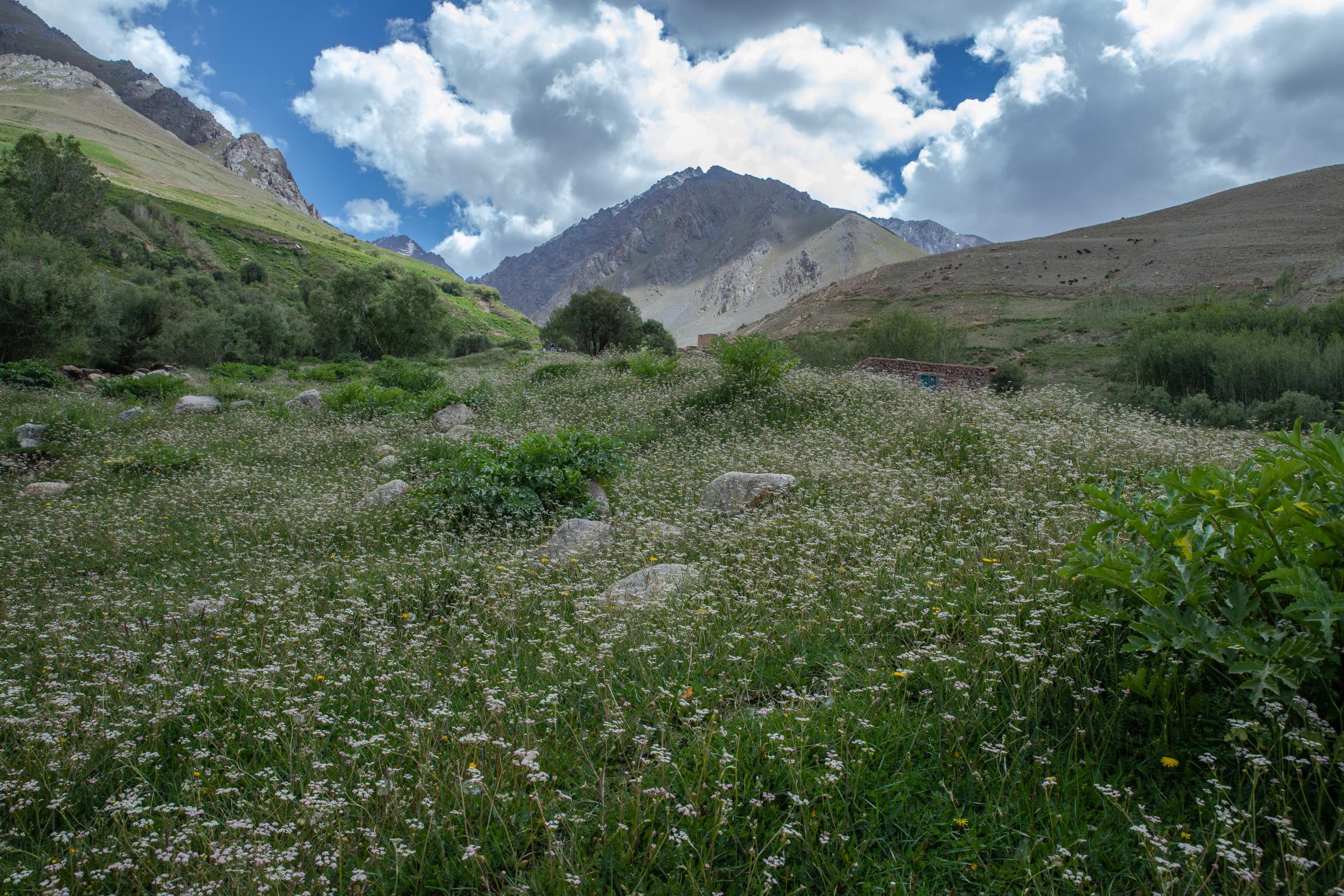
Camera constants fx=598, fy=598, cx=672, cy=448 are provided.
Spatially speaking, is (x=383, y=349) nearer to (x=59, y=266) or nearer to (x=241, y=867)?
(x=59, y=266)

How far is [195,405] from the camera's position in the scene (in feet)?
51.5

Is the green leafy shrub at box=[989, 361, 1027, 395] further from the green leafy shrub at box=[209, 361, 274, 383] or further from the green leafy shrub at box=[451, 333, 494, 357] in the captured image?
the green leafy shrub at box=[451, 333, 494, 357]

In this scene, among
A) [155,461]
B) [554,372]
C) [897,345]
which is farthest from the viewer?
[897,345]

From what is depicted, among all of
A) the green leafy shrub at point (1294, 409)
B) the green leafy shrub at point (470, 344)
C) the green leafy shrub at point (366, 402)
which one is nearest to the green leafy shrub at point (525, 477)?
the green leafy shrub at point (366, 402)

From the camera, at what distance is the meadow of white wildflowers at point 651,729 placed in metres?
2.06

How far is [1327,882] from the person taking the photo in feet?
6.00

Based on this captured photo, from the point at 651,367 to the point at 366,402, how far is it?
306 inches

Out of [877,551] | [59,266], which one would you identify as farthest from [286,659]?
[59,266]

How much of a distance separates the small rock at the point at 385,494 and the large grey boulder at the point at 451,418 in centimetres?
565

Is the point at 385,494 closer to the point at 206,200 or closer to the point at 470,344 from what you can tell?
the point at 470,344

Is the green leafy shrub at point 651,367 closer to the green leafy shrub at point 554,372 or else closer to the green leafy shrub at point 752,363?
the green leafy shrub at point 554,372

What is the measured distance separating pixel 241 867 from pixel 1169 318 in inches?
→ 1433

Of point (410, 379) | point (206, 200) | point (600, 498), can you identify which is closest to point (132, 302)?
point (410, 379)

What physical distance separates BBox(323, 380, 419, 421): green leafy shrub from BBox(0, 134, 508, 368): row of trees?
12262 millimetres
